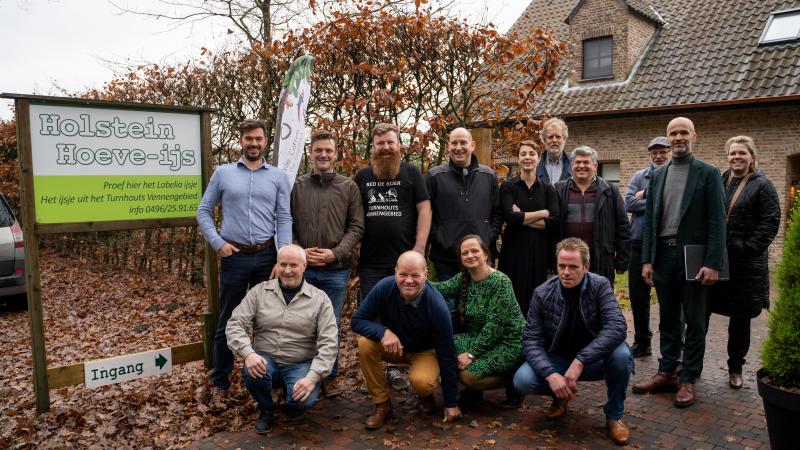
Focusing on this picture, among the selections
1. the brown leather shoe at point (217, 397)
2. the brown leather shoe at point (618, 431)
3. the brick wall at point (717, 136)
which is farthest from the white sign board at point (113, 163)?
the brick wall at point (717, 136)

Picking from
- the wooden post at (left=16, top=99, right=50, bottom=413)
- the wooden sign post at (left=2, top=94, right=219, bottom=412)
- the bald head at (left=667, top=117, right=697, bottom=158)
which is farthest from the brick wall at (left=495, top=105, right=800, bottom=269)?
the wooden post at (left=16, top=99, right=50, bottom=413)

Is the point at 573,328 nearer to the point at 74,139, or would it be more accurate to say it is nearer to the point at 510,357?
the point at 510,357

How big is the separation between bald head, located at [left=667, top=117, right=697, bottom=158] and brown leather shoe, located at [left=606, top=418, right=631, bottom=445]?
2.12 meters

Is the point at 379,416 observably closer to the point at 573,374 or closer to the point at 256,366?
the point at 256,366

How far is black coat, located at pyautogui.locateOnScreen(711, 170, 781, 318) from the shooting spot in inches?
182

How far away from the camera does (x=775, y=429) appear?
339 cm

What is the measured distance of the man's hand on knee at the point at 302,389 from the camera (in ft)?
12.6

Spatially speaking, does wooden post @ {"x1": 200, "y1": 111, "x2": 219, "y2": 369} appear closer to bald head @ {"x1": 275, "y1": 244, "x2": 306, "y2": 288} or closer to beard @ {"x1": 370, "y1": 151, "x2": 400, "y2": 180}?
bald head @ {"x1": 275, "y1": 244, "x2": 306, "y2": 288}

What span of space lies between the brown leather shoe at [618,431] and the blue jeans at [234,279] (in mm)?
2668

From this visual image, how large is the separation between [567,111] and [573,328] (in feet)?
40.5

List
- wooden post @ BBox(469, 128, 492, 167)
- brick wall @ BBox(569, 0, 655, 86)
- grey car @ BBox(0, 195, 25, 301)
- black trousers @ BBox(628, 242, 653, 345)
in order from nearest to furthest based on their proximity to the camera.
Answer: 1. black trousers @ BBox(628, 242, 653, 345)
2. wooden post @ BBox(469, 128, 492, 167)
3. grey car @ BBox(0, 195, 25, 301)
4. brick wall @ BBox(569, 0, 655, 86)

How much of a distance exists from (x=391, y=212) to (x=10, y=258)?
638 centimetres

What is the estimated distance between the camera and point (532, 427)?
4.14 metres

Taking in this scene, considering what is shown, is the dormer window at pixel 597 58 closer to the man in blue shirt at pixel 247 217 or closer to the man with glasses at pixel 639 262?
the man with glasses at pixel 639 262
